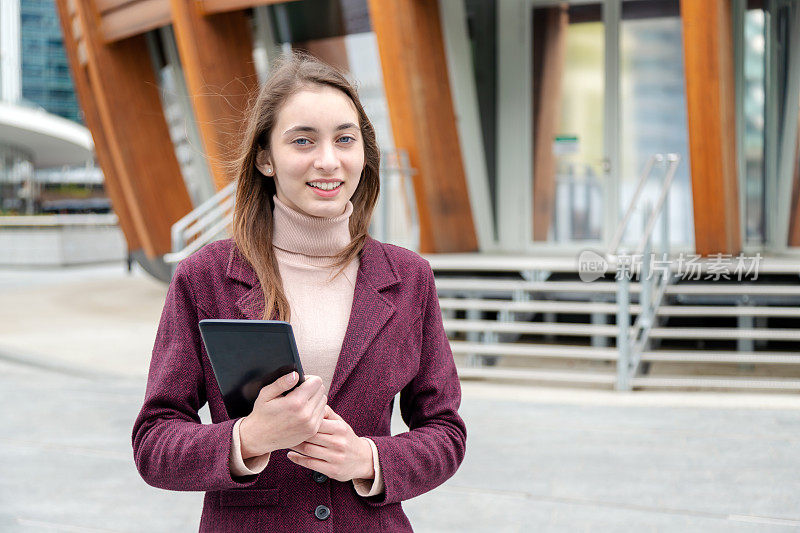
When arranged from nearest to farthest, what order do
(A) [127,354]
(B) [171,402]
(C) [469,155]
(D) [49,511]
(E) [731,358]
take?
(B) [171,402] → (D) [49,511] → (E) [731,358] → (A) [127,354] → (C) [469,155]

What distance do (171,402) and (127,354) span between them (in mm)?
8995

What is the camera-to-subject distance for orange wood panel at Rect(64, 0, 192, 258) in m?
14.7

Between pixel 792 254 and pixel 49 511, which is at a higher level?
pixel 49 511

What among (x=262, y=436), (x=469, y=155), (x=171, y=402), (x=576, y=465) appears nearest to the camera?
(x=262, y=436)

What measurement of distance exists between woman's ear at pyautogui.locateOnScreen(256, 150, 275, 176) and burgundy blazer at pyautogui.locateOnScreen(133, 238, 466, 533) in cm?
17

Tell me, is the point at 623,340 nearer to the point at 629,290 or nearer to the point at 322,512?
the point at 629,290

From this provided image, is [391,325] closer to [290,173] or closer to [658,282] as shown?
[290,173]

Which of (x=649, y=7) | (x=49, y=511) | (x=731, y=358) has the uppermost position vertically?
(x=649, y=7)

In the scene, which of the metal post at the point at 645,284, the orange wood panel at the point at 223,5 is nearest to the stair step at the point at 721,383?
the metal post at the point at 645,284

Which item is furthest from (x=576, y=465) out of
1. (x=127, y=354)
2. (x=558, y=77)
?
(x=558, y=77)

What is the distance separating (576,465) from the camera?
5.71 m

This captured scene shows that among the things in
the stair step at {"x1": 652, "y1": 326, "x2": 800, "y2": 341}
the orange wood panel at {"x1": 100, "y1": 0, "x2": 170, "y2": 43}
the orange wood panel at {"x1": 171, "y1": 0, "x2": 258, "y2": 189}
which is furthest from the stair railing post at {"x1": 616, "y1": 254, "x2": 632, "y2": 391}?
the orange wood panel at {"x1": 100, "y1": 0, "x2": 170, "y2": 43}

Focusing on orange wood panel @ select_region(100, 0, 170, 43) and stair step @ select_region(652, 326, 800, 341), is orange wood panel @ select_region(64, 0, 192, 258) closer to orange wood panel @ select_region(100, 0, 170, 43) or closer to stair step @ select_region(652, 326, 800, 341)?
orange wood panel @ select_region(100, 0, 170, 43)

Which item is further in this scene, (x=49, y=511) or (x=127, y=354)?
(x=127, y=354)
